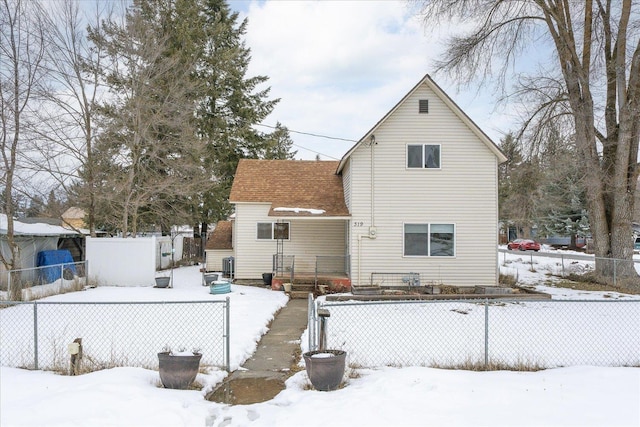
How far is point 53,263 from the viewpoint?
18797mm

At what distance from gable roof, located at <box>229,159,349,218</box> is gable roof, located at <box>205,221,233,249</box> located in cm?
417

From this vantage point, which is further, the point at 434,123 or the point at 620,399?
the point at 434,123

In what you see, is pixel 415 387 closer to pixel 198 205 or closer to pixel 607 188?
pixel 607 188

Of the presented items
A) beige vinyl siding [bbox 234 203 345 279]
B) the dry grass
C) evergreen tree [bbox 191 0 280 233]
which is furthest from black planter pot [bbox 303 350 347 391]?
evergreen tree [bbox 191 0 280 233]

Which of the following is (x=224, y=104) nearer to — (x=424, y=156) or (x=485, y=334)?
(x=424, y=156)

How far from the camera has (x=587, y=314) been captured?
1228 cm

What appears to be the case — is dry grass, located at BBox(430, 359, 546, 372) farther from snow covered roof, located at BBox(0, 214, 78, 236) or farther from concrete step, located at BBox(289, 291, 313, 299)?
snow covered roof, located at BBox(0, 214, 78, 236)

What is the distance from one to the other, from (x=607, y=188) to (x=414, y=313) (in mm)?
12176

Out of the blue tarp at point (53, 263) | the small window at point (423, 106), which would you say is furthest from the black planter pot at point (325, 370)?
the blue tarp at point (53, 263)

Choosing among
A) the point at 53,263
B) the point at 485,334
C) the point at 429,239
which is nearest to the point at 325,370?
the point at 485,334

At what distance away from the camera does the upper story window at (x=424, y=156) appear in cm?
1662

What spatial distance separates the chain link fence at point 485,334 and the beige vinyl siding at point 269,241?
5990 mm

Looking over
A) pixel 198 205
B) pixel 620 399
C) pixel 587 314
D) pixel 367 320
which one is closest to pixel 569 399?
pixel 620 399

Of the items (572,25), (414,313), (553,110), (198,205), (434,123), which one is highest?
(572,25)
